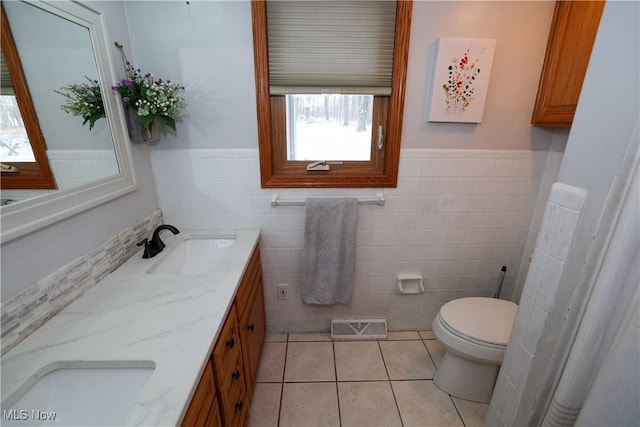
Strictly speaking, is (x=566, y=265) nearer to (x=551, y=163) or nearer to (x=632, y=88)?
(x=632, y=88)

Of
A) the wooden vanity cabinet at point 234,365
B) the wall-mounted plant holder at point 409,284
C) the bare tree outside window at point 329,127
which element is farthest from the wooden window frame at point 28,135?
the wall-mounted plant holder at point 409,284

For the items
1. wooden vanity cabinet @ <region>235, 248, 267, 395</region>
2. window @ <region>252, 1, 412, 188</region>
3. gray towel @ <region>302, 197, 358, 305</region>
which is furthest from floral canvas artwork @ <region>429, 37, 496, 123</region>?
wooden vanity cabinet @ <region>235, 248, 267, 395</region>

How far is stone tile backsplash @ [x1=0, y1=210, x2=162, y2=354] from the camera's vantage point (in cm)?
79

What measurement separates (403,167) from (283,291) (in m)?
1.11

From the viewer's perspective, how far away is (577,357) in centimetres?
69

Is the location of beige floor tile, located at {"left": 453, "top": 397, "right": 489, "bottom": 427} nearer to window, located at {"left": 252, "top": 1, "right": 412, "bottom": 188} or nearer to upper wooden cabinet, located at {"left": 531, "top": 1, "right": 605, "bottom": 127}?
window, located at {"left": 252, "top": 1, "right": 412, "bottom": 188}

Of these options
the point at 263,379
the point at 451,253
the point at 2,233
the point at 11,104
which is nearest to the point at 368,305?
the point at 451,253

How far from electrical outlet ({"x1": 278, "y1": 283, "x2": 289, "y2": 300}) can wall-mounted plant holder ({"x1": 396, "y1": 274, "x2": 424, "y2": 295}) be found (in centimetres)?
75

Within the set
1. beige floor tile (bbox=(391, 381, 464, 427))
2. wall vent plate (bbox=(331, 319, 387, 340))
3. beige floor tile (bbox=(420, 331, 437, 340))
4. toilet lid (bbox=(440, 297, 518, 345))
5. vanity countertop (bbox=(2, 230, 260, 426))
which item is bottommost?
beige floor tile (bbox=(391, 381, 464, 427))

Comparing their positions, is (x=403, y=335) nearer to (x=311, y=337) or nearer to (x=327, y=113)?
(x=311, y=337)

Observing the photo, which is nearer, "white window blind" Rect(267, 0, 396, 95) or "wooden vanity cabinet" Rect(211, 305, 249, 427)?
"wooden vanity cabinet" Rect(211, 305, 249, 427)

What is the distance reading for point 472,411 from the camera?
4.67 feet

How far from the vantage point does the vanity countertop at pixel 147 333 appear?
0.65 metres

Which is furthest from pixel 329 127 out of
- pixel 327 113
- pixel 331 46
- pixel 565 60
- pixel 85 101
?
pixel 565 60
